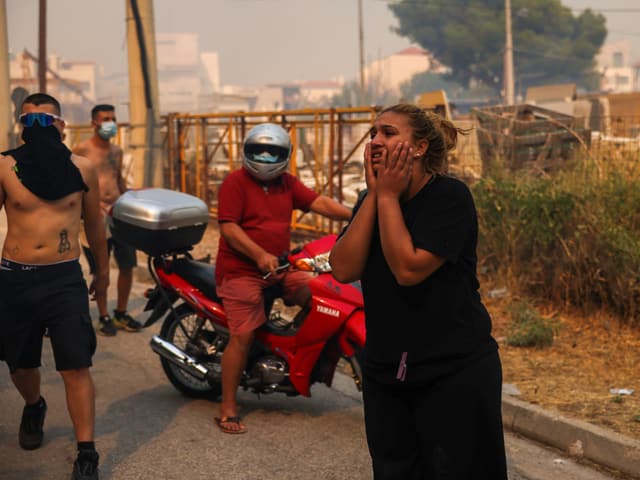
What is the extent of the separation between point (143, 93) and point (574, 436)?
9.42 m

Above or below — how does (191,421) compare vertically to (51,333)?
below

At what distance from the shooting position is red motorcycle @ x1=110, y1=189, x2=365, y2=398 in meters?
5.50

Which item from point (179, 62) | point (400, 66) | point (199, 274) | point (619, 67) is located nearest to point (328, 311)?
point (199, 274)

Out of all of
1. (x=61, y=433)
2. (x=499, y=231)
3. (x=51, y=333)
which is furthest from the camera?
(x=499, y=231)

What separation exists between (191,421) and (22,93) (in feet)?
29.9

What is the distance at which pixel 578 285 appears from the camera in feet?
27.2

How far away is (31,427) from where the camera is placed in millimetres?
5445

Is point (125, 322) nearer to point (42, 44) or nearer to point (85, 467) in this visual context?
point (85, 467)

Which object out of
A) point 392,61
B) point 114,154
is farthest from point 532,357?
point 392,61

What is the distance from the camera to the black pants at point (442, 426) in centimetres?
311

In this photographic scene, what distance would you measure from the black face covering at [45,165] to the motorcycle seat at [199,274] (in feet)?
4.42

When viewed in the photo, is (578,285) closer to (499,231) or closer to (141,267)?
(499,231)

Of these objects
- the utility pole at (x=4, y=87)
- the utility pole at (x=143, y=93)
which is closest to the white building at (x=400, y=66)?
the utility pole at (x=4, y=87)

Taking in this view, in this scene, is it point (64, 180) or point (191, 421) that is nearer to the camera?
point (64, 180)
